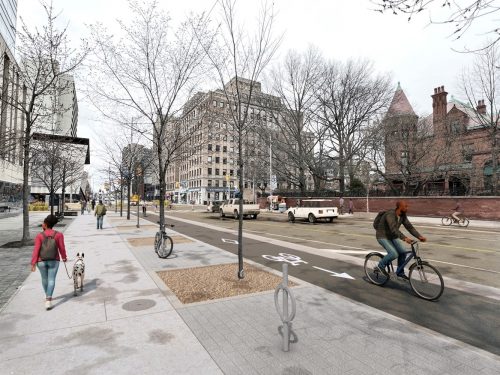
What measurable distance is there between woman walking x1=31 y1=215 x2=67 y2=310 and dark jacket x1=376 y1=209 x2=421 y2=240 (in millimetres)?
6299

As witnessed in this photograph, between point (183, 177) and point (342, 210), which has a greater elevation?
point (183, 177)

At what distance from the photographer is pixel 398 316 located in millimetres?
5043

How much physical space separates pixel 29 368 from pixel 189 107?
37.1 feet

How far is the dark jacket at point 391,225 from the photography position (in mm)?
6355

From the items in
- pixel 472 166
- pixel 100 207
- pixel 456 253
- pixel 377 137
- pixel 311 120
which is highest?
pixel 311 120

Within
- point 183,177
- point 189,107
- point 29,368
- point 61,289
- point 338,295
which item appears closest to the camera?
point 29,368

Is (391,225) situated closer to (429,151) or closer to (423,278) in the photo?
(423,278)

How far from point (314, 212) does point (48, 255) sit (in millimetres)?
20790

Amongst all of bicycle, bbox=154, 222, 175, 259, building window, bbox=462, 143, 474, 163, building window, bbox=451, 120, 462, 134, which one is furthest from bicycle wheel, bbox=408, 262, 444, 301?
building window, bbox=462, 143, 474, 163

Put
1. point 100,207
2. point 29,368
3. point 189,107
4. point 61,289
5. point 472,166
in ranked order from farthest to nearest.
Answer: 1. point 472,166
2. point 100,207
3. point 189,107
4. point 61,289
5. point 29,368

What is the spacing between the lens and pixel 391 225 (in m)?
6.36

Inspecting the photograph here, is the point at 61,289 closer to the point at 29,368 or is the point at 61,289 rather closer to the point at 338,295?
the point at 29,368

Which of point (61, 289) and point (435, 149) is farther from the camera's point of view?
point (435, 149)

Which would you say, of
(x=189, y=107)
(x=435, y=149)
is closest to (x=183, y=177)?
(x=435, y=149)
